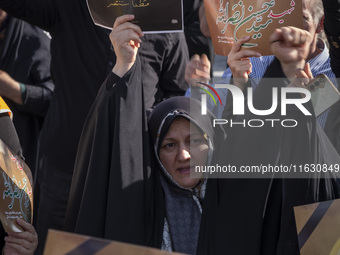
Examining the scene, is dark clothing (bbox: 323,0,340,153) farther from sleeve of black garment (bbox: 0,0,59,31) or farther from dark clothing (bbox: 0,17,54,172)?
dark clothing (bbox: 0,17,54,172)

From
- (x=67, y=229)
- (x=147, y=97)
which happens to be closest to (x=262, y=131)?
(x=67, y=229)

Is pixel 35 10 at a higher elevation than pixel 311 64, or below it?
higher

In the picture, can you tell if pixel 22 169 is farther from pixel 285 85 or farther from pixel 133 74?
pixel 285 85

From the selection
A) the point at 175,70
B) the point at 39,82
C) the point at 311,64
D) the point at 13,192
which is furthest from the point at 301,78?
the point at 39,82

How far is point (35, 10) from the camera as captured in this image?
12.5ft

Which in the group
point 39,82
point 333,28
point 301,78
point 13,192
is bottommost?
point 13,192

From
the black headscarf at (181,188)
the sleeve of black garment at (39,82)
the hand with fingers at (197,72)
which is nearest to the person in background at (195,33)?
the hand with fingers at (197,72)

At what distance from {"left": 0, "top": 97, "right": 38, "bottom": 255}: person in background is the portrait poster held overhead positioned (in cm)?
3

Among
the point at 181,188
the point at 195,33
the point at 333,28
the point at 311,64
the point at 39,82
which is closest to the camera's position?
the point at 333,28

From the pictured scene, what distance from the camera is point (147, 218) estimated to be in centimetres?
301

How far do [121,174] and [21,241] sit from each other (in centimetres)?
49

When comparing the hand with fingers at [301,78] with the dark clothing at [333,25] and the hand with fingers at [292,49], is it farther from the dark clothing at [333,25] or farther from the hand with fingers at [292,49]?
the dark clothing at [333,25]

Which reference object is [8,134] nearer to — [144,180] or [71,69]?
[144,180]

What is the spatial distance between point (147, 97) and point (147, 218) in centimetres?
102
